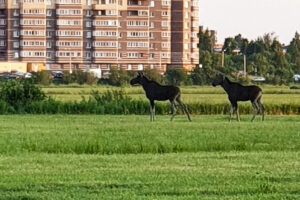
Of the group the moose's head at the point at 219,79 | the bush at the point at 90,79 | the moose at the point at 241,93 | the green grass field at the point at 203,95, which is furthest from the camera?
the bush at the point at 90,79

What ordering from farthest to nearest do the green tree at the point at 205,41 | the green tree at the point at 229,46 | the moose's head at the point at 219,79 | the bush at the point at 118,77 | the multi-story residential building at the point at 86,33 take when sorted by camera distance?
1. the green tree at the point at 205,41
2. the green tree at the point at 229,46
3. the multi-story residential building at the point at 86,33
4. the bush at the point at 118,77
5. the moose's head at the point at 219,79

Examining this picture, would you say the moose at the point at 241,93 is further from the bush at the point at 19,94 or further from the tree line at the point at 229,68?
the tree line at the point at 229,68

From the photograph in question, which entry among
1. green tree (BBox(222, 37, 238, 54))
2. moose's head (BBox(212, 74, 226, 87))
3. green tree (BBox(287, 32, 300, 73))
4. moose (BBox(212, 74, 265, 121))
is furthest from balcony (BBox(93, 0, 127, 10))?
moose (BBox(212, 74, 265, 121))

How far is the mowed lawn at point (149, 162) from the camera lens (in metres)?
15.0

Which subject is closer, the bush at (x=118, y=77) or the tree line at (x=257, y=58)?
the bush at (x=118, y=77)

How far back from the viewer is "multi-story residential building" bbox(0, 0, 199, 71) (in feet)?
445

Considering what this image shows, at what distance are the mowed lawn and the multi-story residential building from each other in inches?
4135

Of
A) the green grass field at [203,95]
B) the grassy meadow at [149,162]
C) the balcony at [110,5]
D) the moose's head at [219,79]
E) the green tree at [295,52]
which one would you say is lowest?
the green grass field at [203,95]

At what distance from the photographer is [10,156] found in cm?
2091

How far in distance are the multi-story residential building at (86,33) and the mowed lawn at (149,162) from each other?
105 meters

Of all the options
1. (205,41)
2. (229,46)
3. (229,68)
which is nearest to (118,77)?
(229,68)

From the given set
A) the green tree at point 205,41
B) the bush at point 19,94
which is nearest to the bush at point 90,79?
the bush at point 19,94

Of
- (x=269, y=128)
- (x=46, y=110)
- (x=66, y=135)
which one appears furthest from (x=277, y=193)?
(x=46, y=110)

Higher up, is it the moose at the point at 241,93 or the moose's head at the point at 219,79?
the moose's head at the point at 219,79
